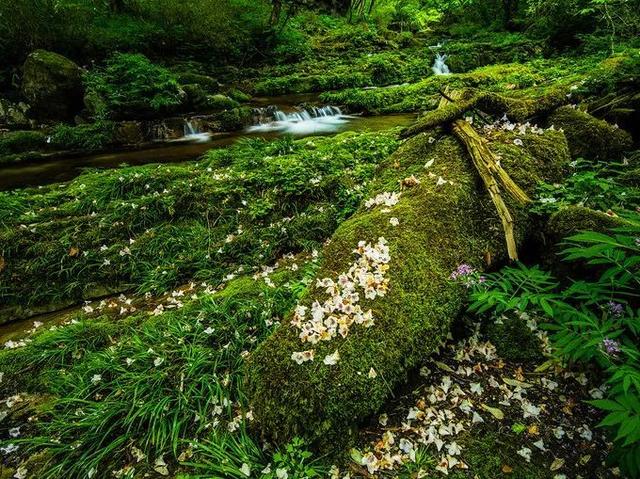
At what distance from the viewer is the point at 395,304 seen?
268cm

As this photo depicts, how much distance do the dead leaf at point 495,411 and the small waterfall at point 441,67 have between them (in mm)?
18370

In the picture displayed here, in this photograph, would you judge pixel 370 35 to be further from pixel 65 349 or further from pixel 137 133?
pixel 65 349

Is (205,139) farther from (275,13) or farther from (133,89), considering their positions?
(275,13)

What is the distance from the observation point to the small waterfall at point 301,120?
12148mm

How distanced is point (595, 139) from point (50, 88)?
15280 mm

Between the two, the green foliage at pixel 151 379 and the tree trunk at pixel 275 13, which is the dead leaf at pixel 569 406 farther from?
the tree trunk at pixel 275 13

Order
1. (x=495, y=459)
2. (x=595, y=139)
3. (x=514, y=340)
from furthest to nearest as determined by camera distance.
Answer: (x=595, y=139) → (x=514, y=340) → (x=495, y=459)

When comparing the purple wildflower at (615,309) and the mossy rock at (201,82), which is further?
the mossy rock at (201,82)

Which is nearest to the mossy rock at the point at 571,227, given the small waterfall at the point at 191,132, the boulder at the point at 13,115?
the small waterfall at the point at 191,132

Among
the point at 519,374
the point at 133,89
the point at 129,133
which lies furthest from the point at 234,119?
the point at 519,374

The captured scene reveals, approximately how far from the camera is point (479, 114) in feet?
15.5

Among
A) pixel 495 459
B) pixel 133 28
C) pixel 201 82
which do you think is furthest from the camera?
pixel 133 28

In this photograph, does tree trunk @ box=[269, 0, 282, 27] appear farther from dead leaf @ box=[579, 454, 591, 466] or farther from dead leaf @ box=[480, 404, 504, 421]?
dead leaf @ box=[579, 454, 591, 466]

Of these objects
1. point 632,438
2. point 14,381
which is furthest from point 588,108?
point 14,381
